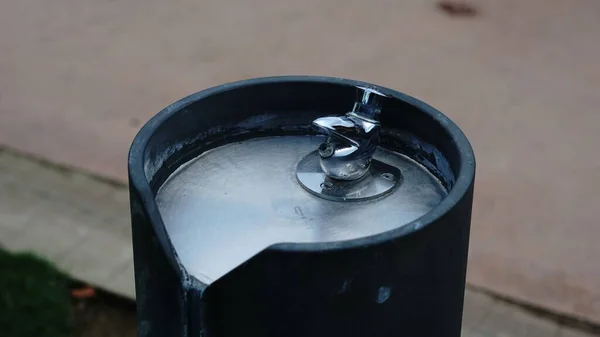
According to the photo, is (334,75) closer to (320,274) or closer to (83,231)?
(83,231)

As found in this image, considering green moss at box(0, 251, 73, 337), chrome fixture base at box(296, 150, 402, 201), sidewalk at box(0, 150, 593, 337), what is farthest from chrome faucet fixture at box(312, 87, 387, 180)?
green moss at box(0, 251, 73, 337)

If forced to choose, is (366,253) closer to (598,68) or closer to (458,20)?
(598,68)

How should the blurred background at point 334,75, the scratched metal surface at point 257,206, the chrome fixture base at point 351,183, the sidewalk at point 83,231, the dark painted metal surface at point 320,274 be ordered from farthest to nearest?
1. the blurred background at point 334,75
2. the sidewalk at point 83,231
3. the chrome fixture base at point 351,183
4. the scratched metal surface at point 257,206
5. the dark painted metal surface at point 320,274

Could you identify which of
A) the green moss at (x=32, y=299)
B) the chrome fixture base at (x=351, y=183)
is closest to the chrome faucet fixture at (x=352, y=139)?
the chrome fixture base at (x=351, y=183)

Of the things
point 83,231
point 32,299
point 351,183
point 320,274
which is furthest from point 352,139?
point 83,231

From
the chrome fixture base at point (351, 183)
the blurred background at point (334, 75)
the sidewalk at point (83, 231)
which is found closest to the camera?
the chrome fixture base at point (351, 183)

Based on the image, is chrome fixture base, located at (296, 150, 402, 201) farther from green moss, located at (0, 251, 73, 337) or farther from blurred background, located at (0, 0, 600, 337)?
green moss, located at (0, 251, 73, 337)

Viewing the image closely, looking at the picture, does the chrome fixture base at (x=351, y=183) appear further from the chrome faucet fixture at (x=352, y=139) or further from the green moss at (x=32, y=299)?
the green moss at (x=32, y=299)

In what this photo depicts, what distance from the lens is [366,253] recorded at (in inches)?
38.1

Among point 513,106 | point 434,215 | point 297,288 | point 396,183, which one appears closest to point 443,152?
point 396,183

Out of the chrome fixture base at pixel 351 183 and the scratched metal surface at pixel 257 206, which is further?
the chrome fixture base at pixel 351 183

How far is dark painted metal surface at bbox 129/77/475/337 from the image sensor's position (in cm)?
97

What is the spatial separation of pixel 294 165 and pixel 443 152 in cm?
24

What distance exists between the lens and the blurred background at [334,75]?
2.55 metres
